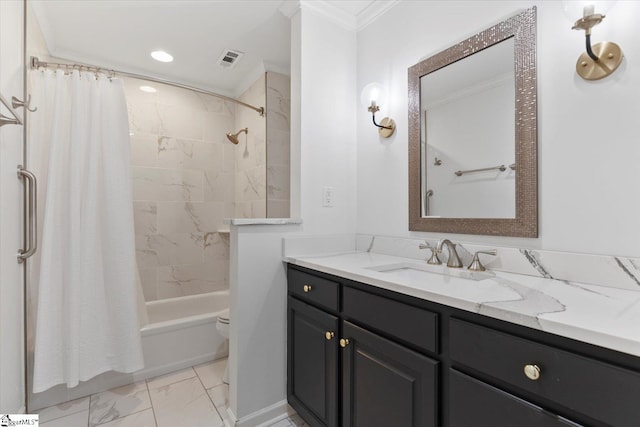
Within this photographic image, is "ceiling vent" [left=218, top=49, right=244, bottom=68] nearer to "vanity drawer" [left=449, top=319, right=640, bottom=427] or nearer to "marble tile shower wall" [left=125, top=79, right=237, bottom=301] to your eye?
"marble tile shower wall" [left=125, top=79, right=237, bottom=301]

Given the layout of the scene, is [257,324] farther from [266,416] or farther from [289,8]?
[289,8]

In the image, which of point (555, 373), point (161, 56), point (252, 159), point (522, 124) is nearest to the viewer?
point (555, 373)

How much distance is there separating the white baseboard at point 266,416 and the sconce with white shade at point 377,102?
5.56 ft

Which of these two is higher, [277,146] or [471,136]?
[277,146]

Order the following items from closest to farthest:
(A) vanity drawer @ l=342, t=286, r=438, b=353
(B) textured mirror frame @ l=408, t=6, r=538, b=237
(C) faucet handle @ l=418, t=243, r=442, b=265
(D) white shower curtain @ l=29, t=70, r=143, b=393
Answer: (A) vanity drawer @ l=342, t=286, r=438, b=353 < (B) textured mirror frame @ l=408, t=6, r=538, b=237 < (C) faucet handle @ l=418, t=243, r=442, b=265 < (D) white shower curtain @ l=29, t=70, r=143, b=393

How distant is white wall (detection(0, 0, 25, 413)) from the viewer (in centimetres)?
134

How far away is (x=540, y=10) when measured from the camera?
1.17 m

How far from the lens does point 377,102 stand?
183cm

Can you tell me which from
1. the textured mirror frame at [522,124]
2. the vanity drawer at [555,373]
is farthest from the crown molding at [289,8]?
the vanity drawer at [555,373]

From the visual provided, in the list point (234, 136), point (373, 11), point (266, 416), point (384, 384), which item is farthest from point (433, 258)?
point (234, 136)

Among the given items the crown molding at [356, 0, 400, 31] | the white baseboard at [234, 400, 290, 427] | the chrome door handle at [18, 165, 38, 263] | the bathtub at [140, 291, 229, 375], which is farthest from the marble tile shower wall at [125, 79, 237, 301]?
the crown molding at [356, 0, 400, 31]

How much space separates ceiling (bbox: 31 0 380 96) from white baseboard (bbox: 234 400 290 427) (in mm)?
2413

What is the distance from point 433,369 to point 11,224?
198cm

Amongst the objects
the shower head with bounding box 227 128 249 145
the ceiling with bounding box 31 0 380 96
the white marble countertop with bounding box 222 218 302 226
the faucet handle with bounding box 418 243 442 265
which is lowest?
the faucet handle with bounding box 418 243 442 265
